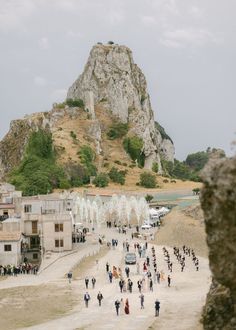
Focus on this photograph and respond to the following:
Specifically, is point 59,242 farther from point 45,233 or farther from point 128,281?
point 128,281

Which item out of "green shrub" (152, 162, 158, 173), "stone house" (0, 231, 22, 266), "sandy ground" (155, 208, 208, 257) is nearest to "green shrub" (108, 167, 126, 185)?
"green shrub" (152, 162, 158, 173)

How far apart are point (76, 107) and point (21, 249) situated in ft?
319

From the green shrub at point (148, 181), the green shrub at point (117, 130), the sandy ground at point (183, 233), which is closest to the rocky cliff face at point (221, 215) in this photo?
the sandy ground at point (183, 233)

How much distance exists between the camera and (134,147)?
145875 millimetres

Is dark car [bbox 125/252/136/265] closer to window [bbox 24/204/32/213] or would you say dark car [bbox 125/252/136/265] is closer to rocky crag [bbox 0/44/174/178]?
window [bbox 24/204/32/213]

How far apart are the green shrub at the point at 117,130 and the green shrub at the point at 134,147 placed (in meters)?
3.52

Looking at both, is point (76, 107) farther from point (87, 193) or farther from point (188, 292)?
point (188, 292)

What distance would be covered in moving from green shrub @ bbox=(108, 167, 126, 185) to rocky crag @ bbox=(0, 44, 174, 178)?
657 cm

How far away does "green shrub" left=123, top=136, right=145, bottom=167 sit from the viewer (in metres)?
146

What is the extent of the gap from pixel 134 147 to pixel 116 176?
21643 mm

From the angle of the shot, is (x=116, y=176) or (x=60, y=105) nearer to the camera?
(x=116, y=176)

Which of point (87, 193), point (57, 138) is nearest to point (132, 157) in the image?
point (57, 138)

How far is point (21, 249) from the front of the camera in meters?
59.4

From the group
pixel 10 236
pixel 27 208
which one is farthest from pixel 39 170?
pixel 10 236
